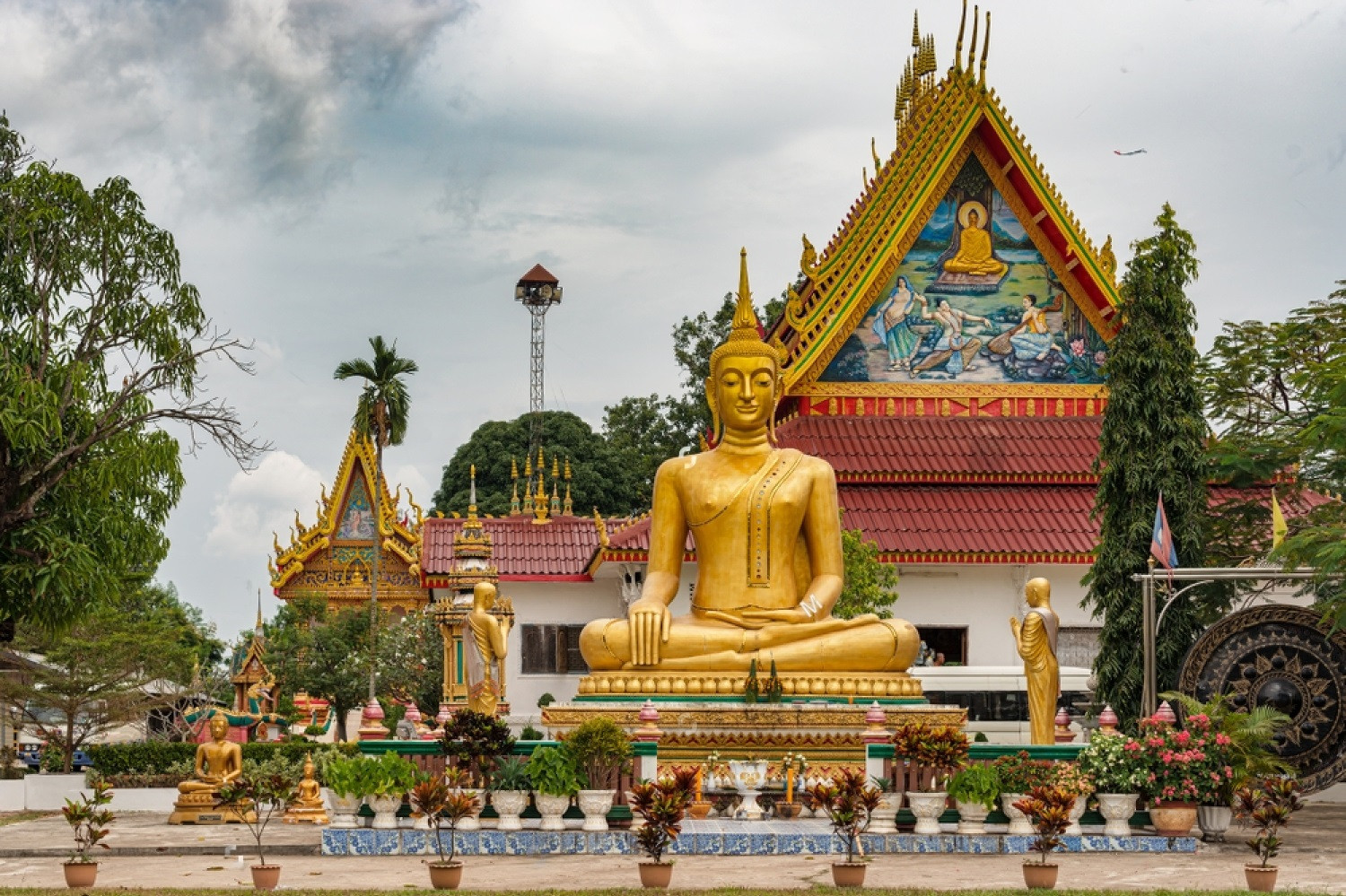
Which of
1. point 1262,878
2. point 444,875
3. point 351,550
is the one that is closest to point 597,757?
point 444,875

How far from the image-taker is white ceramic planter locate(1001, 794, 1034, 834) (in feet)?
44.6

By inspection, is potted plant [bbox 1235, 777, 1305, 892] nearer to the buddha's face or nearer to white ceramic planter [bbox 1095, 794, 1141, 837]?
white ceramic planter [bbox 1095, 794, 1141, 837]

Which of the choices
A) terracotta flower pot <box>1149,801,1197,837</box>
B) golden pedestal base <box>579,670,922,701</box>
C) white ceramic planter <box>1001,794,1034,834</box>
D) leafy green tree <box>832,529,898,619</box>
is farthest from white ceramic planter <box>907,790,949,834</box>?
leafy green tree <box>832,529,898,619</box>

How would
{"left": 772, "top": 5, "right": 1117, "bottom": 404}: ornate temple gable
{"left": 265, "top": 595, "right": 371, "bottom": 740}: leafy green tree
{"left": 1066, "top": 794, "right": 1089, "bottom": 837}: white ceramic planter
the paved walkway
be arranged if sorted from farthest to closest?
{"left": 265, "top": 595, "right": 371, "bottom": 740}: leafy green tree → {"left": 772, "top": 5, "right": 1117, "bottom": 404}: ornate temple gable → {"left": 1066, "top": 794, "right": 1089, "bottom": 837}: white ceramic planter → the paved walkway

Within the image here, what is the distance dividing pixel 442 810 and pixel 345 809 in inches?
55.2

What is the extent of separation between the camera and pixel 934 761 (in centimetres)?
1374

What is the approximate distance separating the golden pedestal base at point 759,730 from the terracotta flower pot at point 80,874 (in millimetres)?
4757

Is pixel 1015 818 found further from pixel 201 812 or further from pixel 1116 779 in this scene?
pixel 201 812

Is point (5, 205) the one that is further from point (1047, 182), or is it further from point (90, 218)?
point (1047, 182)

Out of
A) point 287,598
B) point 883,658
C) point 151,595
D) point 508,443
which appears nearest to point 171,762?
point 883,658

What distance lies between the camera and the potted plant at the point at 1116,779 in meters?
13.9

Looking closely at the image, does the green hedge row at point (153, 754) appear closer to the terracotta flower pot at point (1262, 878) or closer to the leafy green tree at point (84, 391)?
the leafy green tree at point (84, 391)

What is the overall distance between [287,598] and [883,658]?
2667 centimetres

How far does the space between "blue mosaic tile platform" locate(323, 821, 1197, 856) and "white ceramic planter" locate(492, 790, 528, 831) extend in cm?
12
